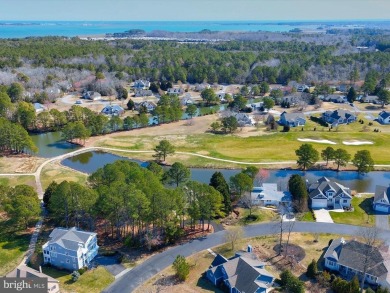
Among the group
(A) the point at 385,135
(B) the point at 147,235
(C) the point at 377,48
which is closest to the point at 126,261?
(B) the point at 147,235

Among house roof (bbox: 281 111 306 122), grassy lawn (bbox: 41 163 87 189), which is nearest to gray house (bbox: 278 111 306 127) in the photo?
house roof (bbox: 281 111 306 122)

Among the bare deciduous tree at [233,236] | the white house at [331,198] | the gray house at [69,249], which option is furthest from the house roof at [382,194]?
the gray house at [69,249]

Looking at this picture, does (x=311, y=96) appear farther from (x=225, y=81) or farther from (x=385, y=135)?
(x=225, y=81)

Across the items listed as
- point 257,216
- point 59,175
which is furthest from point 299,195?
point 59,175

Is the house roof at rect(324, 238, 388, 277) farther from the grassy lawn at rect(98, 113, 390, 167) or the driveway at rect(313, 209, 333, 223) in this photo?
the grassy lawn at rect(98, 113, 390, 167)

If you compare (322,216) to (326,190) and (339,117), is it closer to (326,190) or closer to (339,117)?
(326,190)
